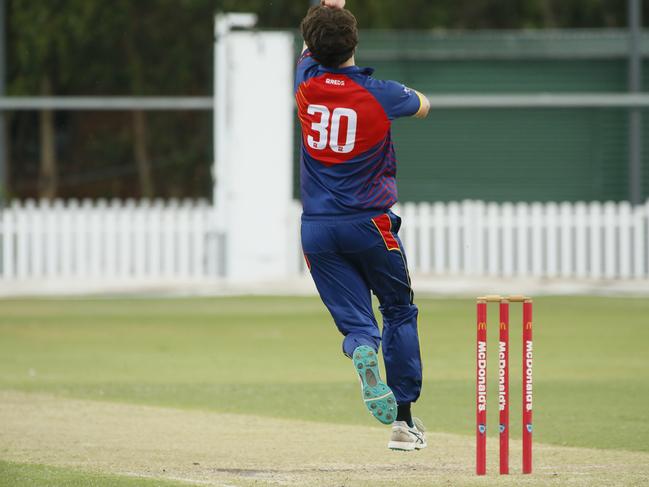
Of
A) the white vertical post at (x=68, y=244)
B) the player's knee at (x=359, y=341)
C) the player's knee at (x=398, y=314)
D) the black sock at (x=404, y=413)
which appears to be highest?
the player's knee at (x=398, y=314)

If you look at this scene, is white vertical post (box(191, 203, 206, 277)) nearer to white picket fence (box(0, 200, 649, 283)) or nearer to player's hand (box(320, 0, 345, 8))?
white picket fence (box(0, 200, 649, 283))

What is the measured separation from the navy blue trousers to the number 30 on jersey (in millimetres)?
373

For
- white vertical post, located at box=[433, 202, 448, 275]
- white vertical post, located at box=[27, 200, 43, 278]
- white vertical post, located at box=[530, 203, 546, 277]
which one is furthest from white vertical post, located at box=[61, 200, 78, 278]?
white vertical post, located at box=[530, 203, 546, 277]

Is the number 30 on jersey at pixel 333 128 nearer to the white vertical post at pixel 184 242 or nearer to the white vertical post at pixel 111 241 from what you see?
the white vertical post at pixel 184 242

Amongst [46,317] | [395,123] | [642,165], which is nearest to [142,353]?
[46,317]

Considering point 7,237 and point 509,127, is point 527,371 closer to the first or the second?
point 7,237

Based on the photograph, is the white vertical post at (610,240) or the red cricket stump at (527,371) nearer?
the red cricket stump at (527,371)

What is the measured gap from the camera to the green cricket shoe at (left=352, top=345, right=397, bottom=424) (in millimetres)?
6738

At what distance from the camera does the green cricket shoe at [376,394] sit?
674cm

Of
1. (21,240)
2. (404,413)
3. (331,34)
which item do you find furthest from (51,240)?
(331,34)

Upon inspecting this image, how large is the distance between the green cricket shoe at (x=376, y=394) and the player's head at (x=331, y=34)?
1.51 meters

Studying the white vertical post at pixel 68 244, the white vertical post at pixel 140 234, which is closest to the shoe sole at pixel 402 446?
the white vertical post at pixel 140 234

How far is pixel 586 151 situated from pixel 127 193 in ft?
46.0

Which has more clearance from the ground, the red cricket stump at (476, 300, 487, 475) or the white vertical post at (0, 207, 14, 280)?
the red cricket stump at (476, 300, 487, 475)
